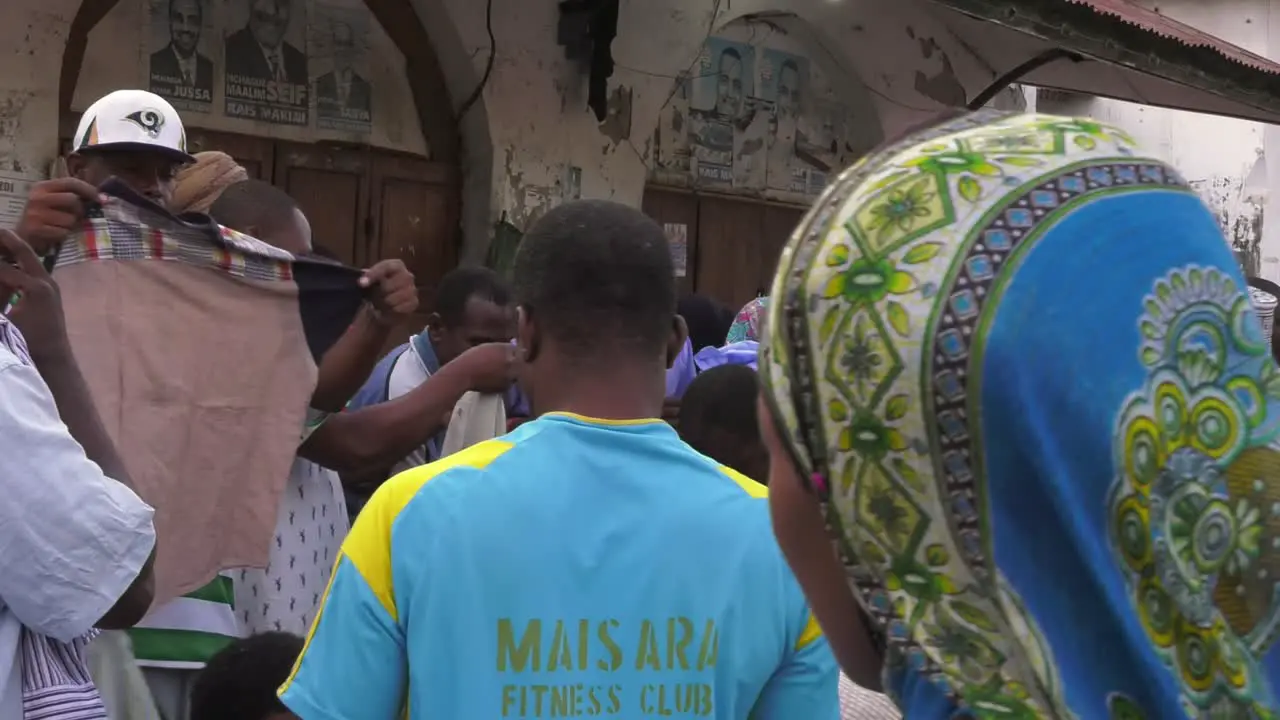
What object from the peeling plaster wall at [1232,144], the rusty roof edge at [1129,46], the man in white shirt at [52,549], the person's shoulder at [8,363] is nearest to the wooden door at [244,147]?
the rusty roof edge at [1129,46]

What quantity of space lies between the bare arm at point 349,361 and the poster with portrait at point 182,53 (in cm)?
395

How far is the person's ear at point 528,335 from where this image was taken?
1964 mm

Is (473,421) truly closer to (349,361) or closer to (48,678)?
(349,361)

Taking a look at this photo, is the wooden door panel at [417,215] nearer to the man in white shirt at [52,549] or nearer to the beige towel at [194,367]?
the beige towel at [194,367]

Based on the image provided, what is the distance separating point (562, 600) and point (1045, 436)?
0.93 m

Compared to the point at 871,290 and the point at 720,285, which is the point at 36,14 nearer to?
the point at 720,285

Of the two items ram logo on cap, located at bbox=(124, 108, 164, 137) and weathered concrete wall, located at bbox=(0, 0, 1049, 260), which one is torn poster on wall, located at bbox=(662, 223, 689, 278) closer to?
weathered concrete wall, located at bbox=(0, 0, 1049, 260)

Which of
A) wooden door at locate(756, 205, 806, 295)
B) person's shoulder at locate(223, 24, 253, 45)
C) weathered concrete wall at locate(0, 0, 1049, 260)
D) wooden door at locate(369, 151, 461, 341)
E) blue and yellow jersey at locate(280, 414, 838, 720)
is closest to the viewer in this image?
blue and yellow jersey at locate(280, 414, 838, 720)

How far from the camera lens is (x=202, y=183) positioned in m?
3.54

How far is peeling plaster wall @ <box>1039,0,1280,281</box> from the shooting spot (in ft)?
52.6

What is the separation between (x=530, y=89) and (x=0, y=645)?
6355 mm

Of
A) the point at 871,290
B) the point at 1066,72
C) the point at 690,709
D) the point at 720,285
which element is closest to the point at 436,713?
the point at 690,709

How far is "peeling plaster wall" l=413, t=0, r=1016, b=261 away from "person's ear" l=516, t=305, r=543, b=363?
6.01m

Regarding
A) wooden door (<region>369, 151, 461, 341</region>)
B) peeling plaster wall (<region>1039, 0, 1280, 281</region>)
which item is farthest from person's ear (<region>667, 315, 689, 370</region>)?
peeling plaster wall (<region>1039, 0, 1280, 281</region>)
